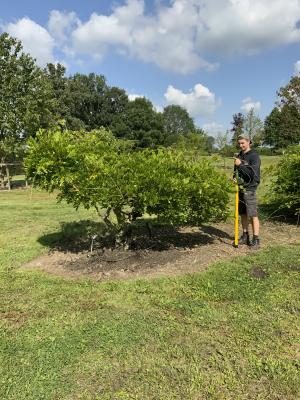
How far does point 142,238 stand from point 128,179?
1.55 metres

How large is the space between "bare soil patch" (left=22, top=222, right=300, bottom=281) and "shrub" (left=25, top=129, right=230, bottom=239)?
1.91ft

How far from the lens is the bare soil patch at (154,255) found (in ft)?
18.2

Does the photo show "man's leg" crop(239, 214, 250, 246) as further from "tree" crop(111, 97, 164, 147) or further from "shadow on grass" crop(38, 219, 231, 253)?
"tree" crop(111, 97, 164, 147)

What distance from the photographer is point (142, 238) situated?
6.81 m

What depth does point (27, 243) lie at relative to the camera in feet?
25.3

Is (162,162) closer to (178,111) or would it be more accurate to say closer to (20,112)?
(20,112)

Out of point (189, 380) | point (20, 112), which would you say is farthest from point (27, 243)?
point (20, 112)

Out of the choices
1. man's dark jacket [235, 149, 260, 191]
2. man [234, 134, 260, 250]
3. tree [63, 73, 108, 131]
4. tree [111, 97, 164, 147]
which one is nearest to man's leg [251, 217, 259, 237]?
man [234, 134, 260, 250]

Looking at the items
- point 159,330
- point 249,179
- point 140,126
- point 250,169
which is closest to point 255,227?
point 249,179

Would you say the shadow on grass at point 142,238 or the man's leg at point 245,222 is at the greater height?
the man's leg at point 245,222

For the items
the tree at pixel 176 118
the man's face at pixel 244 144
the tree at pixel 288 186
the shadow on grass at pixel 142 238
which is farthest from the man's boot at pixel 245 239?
the tree at pixel 176 118

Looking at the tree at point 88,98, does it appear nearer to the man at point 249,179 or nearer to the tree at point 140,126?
the tree at point 140,126

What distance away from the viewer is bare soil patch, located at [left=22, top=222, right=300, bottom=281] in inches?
219

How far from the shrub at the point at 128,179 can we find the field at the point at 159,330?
2.70ft
